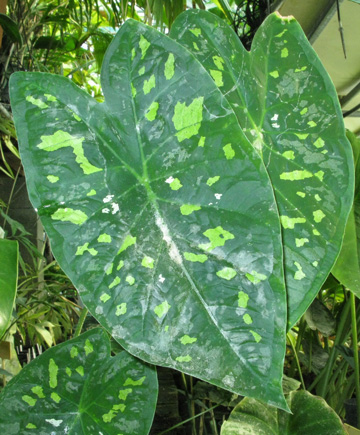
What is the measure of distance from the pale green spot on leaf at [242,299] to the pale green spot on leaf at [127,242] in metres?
0.12

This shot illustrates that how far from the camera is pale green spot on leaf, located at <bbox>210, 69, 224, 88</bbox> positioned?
0.59 metres

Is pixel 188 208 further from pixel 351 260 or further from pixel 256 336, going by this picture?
pixel 351 260

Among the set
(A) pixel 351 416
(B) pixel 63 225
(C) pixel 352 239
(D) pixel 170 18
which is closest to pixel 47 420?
(B) pixel 63 225

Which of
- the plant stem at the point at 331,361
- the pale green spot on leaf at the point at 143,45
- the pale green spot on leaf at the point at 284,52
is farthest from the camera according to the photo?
the plant stem at the point at 331,361

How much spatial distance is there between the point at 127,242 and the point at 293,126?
0.29 meters

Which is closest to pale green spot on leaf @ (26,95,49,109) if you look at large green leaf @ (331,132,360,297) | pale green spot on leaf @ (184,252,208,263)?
pale green spot on leaf @ (184,252,208,263)

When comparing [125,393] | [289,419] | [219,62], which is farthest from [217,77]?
[289,419]

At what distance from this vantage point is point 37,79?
17.3 inches

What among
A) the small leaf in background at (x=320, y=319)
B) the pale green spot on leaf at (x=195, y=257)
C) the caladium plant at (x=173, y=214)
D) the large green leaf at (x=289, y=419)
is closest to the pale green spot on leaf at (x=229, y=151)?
the caladium plant at (x=173, y=214)

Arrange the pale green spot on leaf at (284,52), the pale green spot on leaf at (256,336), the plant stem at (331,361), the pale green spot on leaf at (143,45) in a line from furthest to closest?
the plant stem at (331,361) < the pale green spot on leaf at (284,52) < the pale green spot on leaf at (143,45) < the pale green spot on leaf at (256,336)

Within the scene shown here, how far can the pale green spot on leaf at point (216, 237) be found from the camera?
410mm

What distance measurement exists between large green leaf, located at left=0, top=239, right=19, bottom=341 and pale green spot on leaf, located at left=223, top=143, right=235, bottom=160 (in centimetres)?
25

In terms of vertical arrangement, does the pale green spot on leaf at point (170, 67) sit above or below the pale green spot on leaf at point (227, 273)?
above

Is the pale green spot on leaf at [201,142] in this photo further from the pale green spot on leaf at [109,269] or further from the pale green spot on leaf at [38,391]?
the pale green spot on leaf at [38,391]
